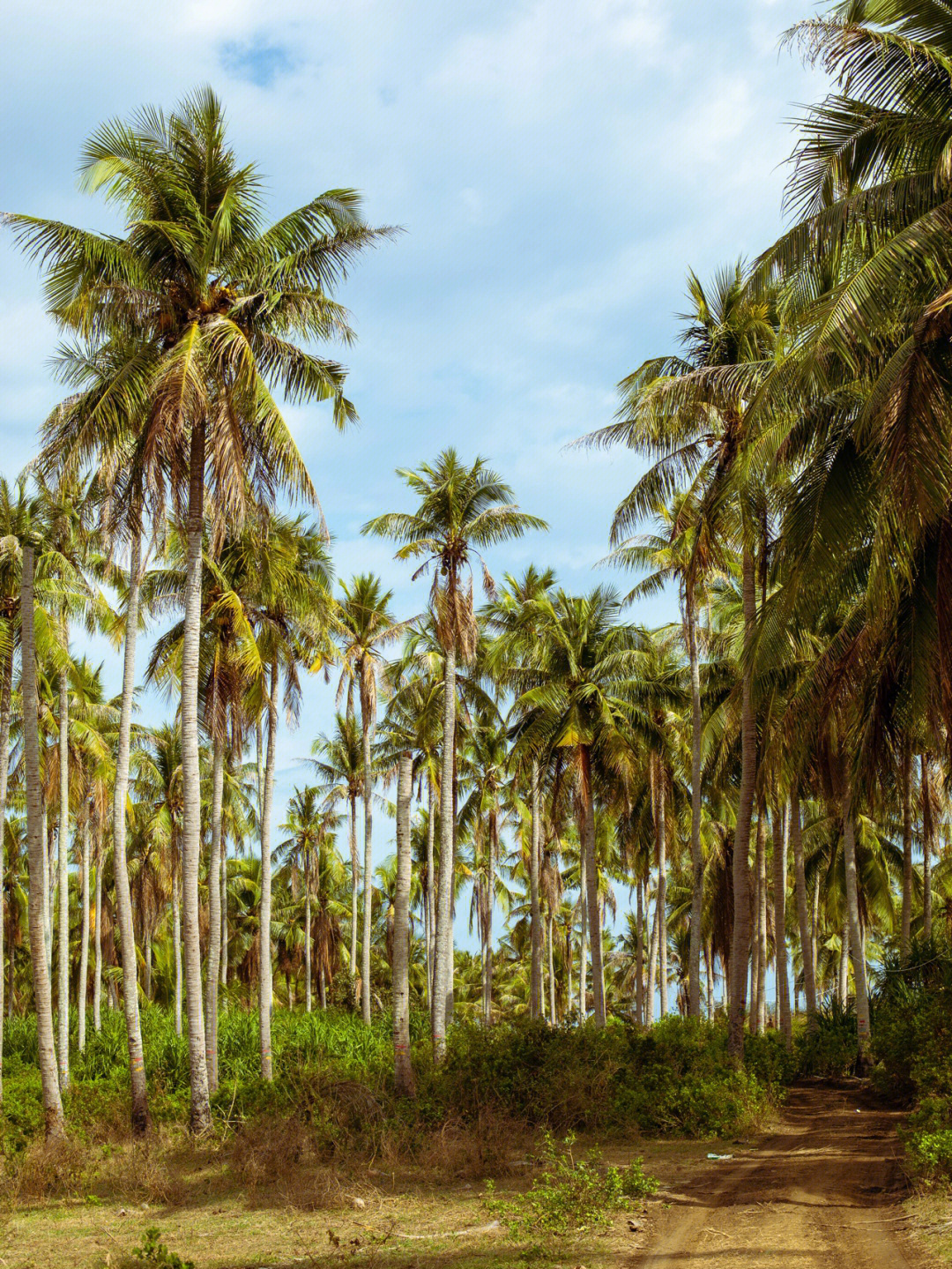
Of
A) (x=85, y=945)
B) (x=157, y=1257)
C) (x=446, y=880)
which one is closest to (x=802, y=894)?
(x=446, y=880)

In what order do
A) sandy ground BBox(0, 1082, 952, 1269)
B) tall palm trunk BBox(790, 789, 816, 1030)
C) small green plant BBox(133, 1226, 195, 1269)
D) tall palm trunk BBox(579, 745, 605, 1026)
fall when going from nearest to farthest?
small green plant BBox(133, 1226, 195, 1269), sandy ground BBox(0, 1082, 952, 1269), tall palm trunk BBox(790, 789, 816, 1030), tall palm trunk BBox(579, 745, 605, 1026)

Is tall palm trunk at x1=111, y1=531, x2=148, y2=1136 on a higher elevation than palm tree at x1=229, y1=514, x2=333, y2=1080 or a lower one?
lower

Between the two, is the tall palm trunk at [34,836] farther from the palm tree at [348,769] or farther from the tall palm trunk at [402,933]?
the palm tree at [348,769]

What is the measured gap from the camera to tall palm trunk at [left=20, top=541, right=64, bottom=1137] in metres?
16.5

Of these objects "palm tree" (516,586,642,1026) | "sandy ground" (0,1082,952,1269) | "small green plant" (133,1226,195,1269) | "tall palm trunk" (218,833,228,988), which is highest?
"palm tree" (516,586,642,1026)

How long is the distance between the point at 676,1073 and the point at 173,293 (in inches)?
587

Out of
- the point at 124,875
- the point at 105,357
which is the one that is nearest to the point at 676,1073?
the point at 124,875

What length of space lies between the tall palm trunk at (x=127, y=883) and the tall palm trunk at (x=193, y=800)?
2.62ft

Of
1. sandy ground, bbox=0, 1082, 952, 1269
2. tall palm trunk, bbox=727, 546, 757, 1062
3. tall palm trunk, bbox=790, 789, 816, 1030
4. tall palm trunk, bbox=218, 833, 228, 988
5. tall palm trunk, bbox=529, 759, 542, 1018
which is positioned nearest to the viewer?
sandy ground, bbox=0, 1082, 952, 1269

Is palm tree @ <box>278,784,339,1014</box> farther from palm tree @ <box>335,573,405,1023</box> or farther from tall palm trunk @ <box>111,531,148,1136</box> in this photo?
tall palm trunk @ <box>111,531,148,1136</box>

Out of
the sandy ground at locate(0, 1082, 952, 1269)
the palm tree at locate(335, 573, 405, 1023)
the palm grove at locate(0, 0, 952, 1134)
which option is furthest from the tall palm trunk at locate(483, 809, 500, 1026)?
the sandy ground at locate(0, 1082, 952, 1269)

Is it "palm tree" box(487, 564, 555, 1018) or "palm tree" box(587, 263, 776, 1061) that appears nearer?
"palm tree" box(587, 263, 776, 1061)

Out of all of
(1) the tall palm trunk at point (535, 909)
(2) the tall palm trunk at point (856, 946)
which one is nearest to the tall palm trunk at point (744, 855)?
(2) the tall palm trunk at point (856, 946)

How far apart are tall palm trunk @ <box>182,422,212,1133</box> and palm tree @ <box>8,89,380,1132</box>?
0.08 ft
